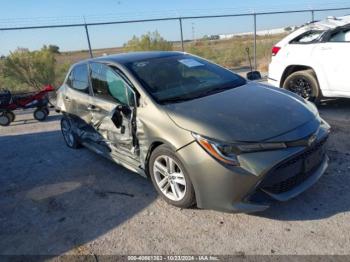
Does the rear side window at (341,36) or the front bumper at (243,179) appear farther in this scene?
the rear side window at (341,36)

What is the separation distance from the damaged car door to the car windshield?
0.85 feet

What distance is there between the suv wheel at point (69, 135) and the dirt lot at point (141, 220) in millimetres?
875

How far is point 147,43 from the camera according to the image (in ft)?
51.5

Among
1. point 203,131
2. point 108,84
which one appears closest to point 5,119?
point 108,84

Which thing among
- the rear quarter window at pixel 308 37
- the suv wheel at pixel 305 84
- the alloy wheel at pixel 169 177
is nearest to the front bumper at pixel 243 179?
the alloy wheel at pixel 169 177

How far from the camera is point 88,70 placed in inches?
187

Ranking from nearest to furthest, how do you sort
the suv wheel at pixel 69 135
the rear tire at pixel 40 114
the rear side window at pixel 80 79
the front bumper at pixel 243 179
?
1. the front bumper at pixel 243 179
2. the rear side window at pixel 80 79
3. the suv wheel at pixel 69 135
4. the rear tire at pixel 40 114

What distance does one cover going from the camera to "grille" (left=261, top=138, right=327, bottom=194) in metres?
2.92

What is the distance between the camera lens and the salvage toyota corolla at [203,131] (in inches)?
114

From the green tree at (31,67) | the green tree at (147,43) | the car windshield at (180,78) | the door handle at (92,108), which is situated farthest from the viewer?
the green tree at (147,43)

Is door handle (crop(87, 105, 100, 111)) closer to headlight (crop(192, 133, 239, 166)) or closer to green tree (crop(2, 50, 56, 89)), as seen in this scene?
headlight (crop(192, 133, 239, 166))

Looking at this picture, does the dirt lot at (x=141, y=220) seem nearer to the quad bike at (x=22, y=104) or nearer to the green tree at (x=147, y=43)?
the quad bike at (x=22, y=104)

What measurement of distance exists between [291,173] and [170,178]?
45.7 inches

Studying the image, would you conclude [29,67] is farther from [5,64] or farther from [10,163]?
[10,163]
